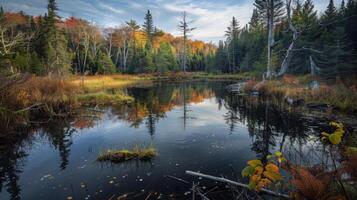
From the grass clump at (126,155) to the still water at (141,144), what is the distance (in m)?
0.22

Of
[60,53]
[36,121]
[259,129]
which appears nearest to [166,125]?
[259,129]

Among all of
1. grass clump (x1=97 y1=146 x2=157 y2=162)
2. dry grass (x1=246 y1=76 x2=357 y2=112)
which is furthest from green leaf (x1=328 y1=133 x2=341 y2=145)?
dry grass (x1=246 y1=76 x2=357 y2=112)

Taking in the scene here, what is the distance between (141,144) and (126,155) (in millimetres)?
1113

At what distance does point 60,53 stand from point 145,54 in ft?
64.1

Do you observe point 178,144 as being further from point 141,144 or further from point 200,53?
point 200,53

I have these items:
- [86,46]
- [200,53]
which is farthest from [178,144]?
[200,53]

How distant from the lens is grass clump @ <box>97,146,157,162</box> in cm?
604

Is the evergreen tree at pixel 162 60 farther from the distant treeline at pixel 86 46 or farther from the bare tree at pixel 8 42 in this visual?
the bare tree at pixel 8 42

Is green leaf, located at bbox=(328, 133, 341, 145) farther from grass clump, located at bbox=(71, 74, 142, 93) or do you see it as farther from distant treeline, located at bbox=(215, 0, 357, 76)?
grass clump, located at bbox=(71, 74, 142, 93)

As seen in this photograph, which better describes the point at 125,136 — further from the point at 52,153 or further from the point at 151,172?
the point at 151,172

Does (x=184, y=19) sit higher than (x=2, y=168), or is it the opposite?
(x=184, y=19)

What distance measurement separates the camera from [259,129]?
870 centimetres

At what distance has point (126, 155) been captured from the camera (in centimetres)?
614

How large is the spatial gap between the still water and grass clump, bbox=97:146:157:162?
0.73 feet
